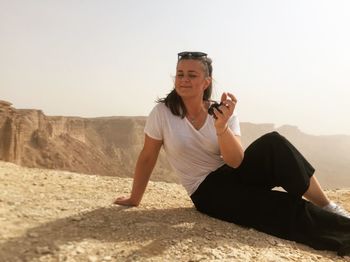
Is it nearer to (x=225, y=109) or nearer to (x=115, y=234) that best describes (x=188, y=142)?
(x=225, y=109)

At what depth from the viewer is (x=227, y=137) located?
11.0 ft

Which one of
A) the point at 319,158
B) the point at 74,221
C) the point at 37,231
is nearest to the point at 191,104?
the point at 74,221

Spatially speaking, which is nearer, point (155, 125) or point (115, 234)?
point (115, 234)

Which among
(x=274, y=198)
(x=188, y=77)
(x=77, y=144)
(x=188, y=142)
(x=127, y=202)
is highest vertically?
(x=188, y=77)

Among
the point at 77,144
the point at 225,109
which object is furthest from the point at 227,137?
the point at 77,144

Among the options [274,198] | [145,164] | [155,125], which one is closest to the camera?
[274,198]

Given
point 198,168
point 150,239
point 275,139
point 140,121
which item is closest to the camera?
point 150,239

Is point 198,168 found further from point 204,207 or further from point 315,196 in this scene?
point 315,196

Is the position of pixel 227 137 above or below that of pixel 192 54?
below

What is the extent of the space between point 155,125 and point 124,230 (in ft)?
3.09

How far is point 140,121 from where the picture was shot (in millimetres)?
60625

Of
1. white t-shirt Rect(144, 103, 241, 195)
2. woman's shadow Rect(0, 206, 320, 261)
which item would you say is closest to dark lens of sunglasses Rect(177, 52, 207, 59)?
white t-shirt Rect(144, 103, 241, 195)

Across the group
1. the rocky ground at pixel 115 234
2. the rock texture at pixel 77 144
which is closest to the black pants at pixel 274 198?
the rocky ground at pixel 115 234

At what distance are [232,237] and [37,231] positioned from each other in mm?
1499
